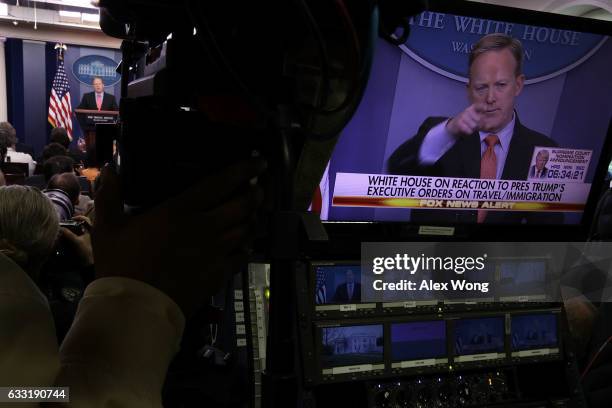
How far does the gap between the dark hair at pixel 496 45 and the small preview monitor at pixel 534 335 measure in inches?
29.8

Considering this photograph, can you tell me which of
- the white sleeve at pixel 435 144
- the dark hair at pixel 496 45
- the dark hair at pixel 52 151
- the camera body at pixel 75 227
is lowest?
the dark hair at pixel 52 151

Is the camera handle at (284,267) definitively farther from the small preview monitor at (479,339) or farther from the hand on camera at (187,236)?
the small preview monitor at (479,339)

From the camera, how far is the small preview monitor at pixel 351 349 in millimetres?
1561

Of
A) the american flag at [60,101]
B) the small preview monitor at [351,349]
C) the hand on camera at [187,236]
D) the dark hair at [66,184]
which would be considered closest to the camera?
the hand on camera at [187,236]

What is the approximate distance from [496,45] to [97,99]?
34.6 ft

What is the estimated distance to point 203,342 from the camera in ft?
5.12

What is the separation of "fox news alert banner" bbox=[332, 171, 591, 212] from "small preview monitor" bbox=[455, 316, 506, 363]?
1.07 feet

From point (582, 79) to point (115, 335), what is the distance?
5.15 ft

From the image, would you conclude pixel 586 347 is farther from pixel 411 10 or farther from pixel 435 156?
pixel 411 10

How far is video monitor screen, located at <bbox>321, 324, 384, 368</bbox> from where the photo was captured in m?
1.56

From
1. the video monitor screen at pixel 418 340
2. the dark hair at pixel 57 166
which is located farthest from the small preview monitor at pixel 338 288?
the dark hair at pixel 57 166

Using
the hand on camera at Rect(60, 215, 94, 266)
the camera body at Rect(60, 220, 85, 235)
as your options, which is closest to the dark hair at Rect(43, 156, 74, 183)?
the camera body at Rect(60, 220, 85, 235)

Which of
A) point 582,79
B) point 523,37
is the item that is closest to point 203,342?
point 523,37

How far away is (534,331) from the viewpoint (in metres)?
1.82
